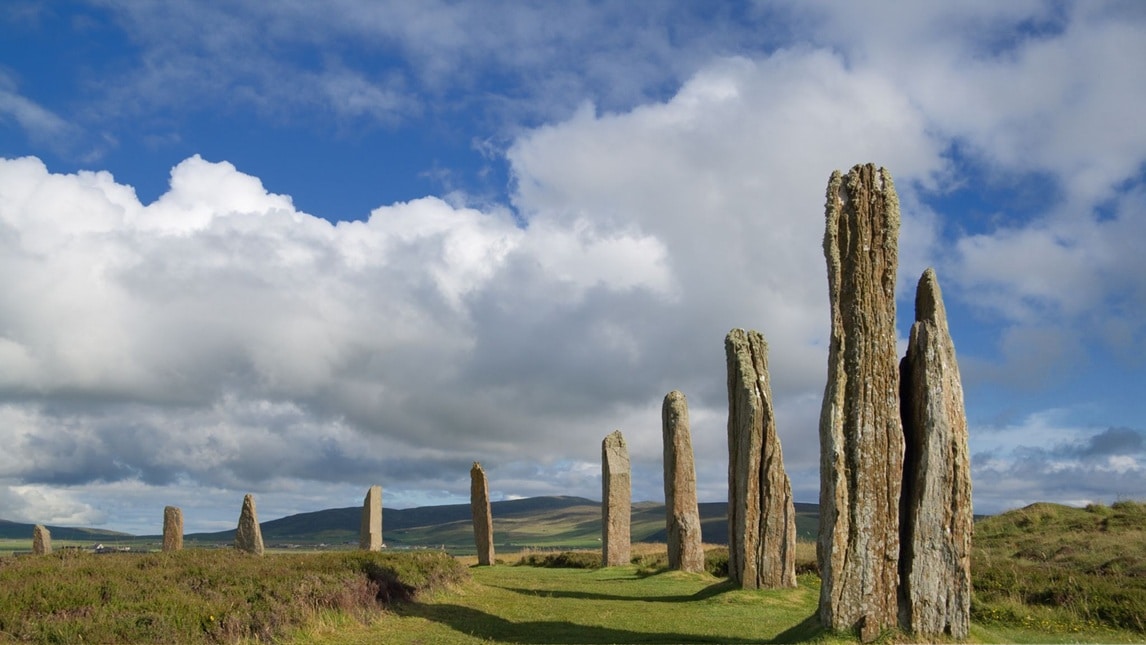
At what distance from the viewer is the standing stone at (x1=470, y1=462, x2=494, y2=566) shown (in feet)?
106

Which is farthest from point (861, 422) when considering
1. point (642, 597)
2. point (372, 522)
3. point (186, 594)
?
point (372, 522)

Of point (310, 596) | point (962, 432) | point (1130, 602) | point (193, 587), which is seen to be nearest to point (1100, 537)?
point (1130, 602)

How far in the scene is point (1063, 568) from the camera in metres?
22.9

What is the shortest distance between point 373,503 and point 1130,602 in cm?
2461

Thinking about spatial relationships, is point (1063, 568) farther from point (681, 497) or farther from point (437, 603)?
point (437, 603)

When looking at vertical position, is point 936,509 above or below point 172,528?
above

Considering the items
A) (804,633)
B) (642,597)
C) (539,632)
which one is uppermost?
(804,633)

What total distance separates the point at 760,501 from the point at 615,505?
9892 mm

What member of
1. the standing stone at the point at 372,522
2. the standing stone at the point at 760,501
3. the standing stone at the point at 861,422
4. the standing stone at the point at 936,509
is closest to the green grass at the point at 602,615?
the standing stone at the point at 760,501

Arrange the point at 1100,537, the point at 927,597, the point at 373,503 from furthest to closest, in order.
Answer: the point at 373,503, the point at 1100,537, the point at 927,597

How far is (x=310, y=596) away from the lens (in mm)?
16297

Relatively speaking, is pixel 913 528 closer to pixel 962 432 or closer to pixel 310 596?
pixel 962 432

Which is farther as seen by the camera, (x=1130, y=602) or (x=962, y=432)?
(x=1130, y=602)

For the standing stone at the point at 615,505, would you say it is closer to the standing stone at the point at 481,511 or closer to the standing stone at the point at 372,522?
the standing stone at the point at 481,511
